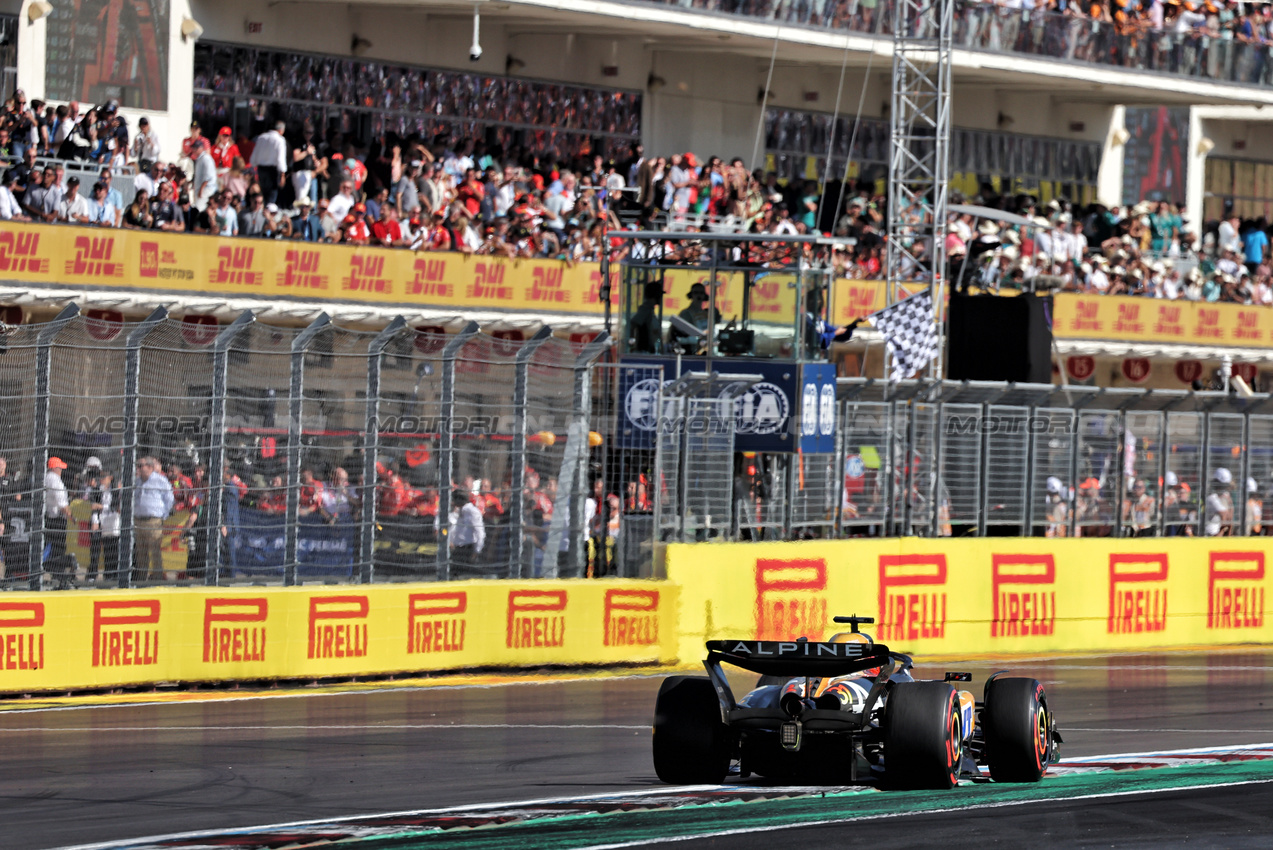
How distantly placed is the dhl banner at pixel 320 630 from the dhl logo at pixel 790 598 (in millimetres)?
1006

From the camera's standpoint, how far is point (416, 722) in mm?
12805

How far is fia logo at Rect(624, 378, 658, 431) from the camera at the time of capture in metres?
16.8

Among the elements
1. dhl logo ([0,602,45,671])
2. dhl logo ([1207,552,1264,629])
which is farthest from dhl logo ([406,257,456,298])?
dhl logo ([0,602,45,671])

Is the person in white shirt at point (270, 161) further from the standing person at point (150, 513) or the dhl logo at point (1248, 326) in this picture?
the dhl logo at point (1248, 326)

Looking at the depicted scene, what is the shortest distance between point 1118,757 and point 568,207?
17724 millimetres

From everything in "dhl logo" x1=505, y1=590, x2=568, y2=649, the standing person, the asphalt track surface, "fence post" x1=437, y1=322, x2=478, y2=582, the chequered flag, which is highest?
the chequered flag

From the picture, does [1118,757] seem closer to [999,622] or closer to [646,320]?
[999,622]

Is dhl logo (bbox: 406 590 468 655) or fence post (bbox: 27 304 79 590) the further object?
dhl logo (bbox: 406 590 468 655)

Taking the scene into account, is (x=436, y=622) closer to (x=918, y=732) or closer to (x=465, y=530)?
(x=465, y=530)

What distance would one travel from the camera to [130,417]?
13922mm

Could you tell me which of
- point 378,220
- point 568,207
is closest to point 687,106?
point 568,207

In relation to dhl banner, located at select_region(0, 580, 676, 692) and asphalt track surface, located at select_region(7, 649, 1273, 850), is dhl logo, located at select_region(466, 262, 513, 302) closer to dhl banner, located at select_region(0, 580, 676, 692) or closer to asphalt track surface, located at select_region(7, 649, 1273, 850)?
dhl banner, located at select_region(0, 580, 676, 692)

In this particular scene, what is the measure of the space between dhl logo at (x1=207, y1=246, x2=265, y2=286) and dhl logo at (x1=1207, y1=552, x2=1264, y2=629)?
10972 millimetres

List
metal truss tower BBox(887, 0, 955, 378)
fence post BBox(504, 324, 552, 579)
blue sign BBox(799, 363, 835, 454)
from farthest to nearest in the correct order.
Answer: metal truss tower BBox(887, 0, 955, 378) < blue sign BBox(799, 363, 835, 454) < fence post BBox(504, 324, 552, 579)
